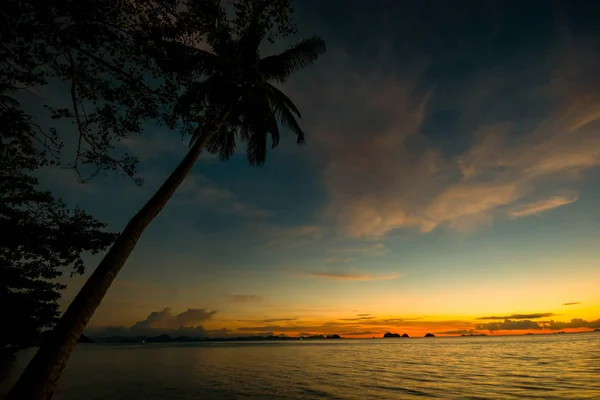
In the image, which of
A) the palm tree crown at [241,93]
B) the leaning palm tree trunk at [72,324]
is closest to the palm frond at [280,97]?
the palm tree crown at [241,93]

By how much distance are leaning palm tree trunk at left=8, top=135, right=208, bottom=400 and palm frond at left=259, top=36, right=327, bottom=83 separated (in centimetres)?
1207

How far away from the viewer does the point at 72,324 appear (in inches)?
258

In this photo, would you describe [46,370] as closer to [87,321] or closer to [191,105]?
[87,321]

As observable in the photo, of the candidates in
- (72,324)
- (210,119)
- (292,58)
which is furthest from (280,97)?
(72,324)

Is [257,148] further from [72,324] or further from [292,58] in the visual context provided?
[72,324]

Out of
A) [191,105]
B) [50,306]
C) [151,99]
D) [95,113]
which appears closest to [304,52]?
[191,105]

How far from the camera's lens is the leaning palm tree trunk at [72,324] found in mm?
5820

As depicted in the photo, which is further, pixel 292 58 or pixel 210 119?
pixel 292 58

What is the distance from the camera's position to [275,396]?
1716cm

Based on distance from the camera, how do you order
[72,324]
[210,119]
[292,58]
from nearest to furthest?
[72,324] → [210,119] → [292,58]

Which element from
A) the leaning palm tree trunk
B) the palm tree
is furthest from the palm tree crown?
the leaning palm tree trunk

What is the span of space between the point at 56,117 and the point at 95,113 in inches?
43.9

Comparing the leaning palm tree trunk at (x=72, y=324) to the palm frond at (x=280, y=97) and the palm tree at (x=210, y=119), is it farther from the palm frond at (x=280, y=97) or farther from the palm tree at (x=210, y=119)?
the palm frond at (x=280, y=97)

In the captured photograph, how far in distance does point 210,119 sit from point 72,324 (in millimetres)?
8334
